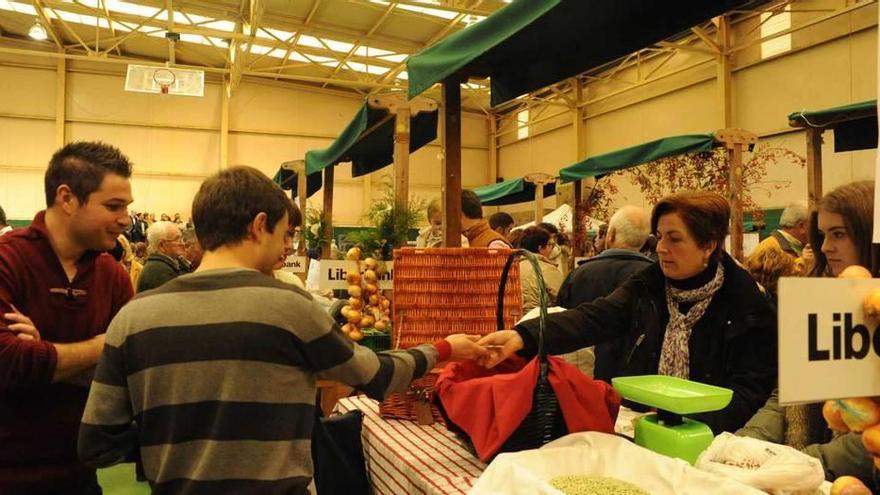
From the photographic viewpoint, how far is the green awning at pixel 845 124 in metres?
3.58

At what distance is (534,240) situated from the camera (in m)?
4.78

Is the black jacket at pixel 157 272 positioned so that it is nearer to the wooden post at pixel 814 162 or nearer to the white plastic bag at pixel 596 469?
the white plastic bag at pixel 596 469

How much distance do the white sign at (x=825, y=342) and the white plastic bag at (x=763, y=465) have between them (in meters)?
0.30

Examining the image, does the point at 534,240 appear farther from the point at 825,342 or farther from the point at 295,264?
the point at 825,342

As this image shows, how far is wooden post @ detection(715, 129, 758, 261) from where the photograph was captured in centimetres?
459

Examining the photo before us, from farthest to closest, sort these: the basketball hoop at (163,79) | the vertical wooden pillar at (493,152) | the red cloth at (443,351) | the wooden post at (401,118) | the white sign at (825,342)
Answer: the vertical wooden pillar at (493,152), the basketball hoop at (163,79), the wooden post at (401,118), the red cloth at (443,351), the white sign at (825,342)

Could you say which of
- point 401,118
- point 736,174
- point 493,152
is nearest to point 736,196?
point 736,174

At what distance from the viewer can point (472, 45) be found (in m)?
2.14

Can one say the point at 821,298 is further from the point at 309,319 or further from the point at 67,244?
the point at 67,244

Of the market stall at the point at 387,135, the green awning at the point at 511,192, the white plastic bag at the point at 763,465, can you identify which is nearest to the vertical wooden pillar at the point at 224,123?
the green awning at the point at 511,192

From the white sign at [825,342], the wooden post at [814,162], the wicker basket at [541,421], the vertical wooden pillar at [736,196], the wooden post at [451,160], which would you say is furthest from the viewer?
the vertical wooden pillar at [736,196]

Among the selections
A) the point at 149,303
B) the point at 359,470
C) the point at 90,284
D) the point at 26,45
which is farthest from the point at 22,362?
the point at 26,45

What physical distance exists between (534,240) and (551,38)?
2740 mm

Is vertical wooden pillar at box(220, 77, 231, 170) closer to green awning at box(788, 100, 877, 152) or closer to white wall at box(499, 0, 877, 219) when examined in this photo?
white wall at box(499, 0, 877, 219)
